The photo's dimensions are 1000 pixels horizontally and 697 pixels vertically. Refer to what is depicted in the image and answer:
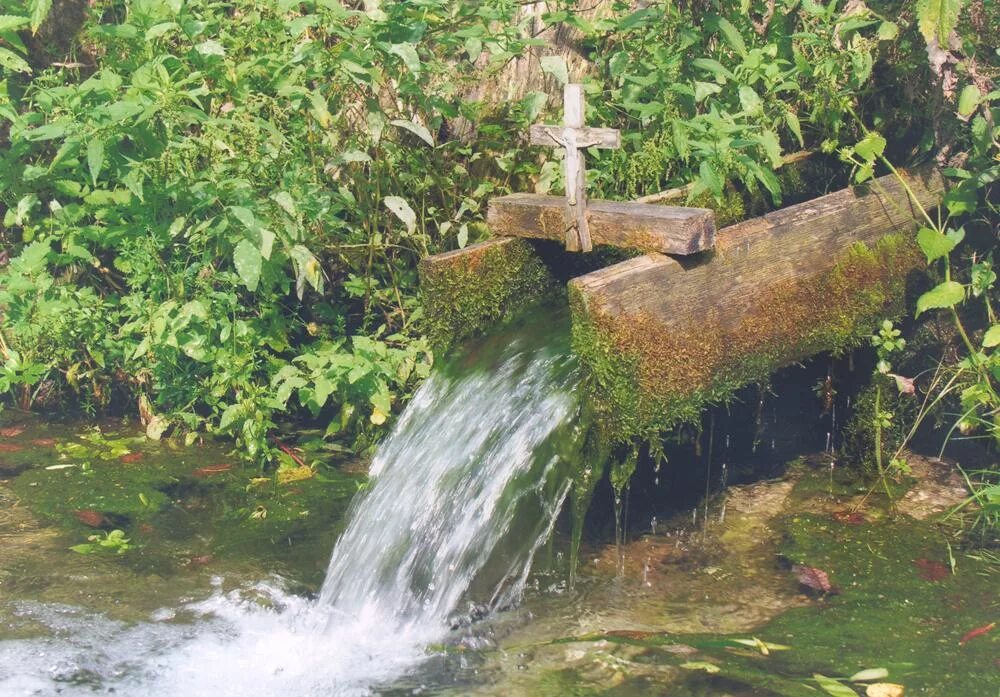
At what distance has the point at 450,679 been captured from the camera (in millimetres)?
3404

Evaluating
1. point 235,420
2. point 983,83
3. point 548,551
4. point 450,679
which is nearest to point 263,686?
point 450,679

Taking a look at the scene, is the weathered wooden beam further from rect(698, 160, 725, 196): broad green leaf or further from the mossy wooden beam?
rect(698, 160, 725, 196): broad green leaf

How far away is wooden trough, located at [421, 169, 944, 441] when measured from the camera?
3.84 meters

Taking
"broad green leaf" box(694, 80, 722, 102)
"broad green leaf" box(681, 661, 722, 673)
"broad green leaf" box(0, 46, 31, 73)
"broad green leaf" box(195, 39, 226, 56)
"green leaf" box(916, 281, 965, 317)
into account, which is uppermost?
"broad green leaf" box(0, 46, 31, 73)

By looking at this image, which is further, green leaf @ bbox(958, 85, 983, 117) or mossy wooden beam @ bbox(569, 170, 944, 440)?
green leaf @ bbox(958, 85, 983, 117)

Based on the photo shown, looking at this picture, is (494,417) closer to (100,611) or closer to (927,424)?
(100,611)

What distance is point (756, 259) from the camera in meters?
4.14

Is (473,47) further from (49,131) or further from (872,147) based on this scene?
(49,131)

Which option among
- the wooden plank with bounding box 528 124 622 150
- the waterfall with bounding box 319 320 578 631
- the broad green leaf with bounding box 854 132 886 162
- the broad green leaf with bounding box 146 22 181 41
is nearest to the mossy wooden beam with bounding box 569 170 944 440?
the broad green leaf with bounding box 854 132 886 162

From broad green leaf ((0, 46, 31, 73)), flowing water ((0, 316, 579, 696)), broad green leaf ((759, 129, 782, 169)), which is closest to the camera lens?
flowing water ((0, 316, 579, 696))

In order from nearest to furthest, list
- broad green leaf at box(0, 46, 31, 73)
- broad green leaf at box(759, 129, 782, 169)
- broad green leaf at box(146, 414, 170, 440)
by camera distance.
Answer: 1. broad green leaf at box(759, 129, 782, 169)
2. broad green leaf at box(0, 46, 31, 73)
3. broad green leaf at box(146, 414, 170, 440)

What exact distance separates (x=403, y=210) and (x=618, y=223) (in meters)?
1.21

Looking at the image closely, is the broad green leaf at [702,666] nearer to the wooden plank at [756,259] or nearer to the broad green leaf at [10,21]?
the wooden plank at [756,259]

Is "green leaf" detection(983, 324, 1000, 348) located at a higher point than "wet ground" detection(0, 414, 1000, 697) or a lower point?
higher
